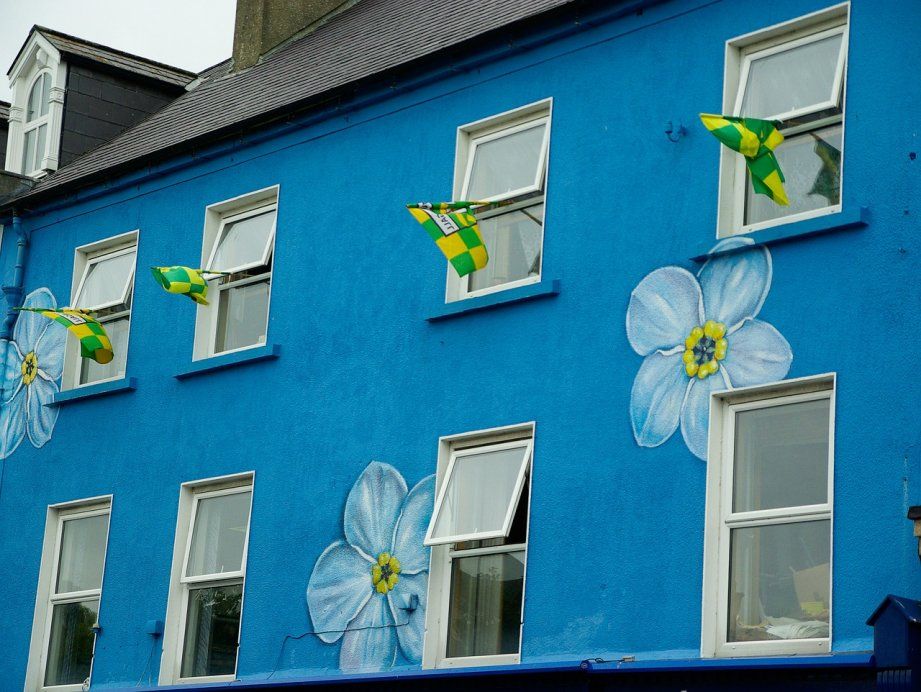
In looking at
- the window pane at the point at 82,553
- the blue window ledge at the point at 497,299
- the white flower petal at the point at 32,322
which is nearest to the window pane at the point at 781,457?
the blue window ledge at the point at 497,299

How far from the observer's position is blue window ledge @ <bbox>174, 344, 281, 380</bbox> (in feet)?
→ 49.5

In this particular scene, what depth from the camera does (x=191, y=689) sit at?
569 inches

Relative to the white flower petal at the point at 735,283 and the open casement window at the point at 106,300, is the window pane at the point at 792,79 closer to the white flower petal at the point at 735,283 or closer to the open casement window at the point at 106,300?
the white flower petal at the point at 735,283

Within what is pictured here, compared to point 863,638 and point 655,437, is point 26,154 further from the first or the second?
point 863,638

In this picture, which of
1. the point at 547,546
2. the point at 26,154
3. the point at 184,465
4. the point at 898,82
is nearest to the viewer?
the point at 898,82

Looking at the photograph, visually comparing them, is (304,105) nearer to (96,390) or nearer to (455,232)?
(455,232)

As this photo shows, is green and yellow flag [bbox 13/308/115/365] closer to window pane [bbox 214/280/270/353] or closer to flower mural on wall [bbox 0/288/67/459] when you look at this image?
flower mural on wall [bbox 0/288/67/459]

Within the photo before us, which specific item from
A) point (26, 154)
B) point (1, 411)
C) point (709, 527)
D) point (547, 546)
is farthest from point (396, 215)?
point (26, 154)

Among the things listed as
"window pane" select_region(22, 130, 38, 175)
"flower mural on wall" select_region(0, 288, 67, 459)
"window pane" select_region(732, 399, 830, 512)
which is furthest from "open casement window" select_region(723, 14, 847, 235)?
"window pane" select_region(22, 130, 38, 175)

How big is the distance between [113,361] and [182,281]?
6.00 ft

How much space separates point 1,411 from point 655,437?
839 centimetres

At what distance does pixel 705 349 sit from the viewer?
11.8 metres

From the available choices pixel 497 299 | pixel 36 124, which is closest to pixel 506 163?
pixel 497 299

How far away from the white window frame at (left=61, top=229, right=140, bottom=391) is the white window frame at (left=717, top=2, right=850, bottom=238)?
6.76 m
